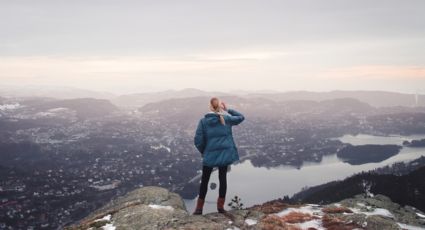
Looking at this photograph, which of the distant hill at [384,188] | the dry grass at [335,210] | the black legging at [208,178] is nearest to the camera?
the black legging at [208,178]

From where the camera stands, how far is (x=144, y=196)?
55.4 feet

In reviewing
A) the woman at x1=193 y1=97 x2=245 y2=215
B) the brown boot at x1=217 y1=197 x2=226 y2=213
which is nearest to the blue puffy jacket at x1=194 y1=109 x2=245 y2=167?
the woman at x1=193 y1=97 x2=245 y2=215

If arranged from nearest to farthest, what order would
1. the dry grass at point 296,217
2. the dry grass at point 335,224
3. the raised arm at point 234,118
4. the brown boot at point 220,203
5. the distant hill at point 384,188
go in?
the raised arm at point 234,118
the brown boot at point 220,203
the dry grass at point 335,224
the dry grass at point 296,217
the distant hill at point 384,188

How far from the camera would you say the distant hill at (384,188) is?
98000 mm

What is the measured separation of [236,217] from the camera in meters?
14.2

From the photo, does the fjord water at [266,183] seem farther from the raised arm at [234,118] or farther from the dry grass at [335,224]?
the raised arm at [234,118]

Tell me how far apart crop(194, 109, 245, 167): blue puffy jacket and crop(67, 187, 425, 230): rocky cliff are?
7.13 ft

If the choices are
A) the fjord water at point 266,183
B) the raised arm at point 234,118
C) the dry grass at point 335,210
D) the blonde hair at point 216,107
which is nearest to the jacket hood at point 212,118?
the blonde hair at point 216,107

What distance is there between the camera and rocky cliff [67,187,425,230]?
13.2 m

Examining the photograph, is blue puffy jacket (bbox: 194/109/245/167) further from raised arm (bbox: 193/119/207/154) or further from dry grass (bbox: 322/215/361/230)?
dry grass (bbox: 322/215/361/230)

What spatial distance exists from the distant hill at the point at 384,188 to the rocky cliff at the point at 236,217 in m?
87.5

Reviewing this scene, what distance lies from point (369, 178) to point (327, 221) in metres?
116

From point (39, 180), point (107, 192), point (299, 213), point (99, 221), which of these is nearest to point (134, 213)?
point (99, 221)

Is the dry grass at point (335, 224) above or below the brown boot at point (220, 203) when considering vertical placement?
below
